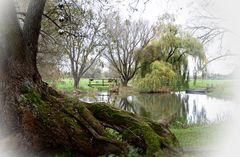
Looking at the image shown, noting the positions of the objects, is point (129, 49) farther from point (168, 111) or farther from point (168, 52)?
point (168, 111)

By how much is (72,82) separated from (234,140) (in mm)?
19346

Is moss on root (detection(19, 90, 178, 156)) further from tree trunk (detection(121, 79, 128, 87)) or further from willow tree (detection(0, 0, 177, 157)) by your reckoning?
tree trunk (detection(121, 79, 128, 87))

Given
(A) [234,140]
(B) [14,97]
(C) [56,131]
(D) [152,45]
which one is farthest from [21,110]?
(D) [152,45]

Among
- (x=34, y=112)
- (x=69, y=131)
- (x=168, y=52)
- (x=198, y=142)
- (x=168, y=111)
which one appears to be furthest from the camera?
(x=168, y=52)

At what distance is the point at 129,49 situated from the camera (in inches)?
958

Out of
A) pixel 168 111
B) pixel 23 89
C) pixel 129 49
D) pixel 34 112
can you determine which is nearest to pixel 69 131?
pixel 34 112

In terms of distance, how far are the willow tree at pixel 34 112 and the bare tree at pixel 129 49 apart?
16.2 metres

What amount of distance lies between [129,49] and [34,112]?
2082cm

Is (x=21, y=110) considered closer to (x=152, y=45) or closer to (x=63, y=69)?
(x=63, y=69)

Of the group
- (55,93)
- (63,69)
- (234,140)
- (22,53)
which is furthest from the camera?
(63,69)

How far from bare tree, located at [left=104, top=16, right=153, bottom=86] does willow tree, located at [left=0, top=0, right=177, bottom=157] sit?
16.2 metres

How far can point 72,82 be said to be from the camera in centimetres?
2102

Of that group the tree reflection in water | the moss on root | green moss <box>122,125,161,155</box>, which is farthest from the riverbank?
the tree reflection in water

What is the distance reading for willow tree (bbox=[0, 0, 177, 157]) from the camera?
12.4ft
